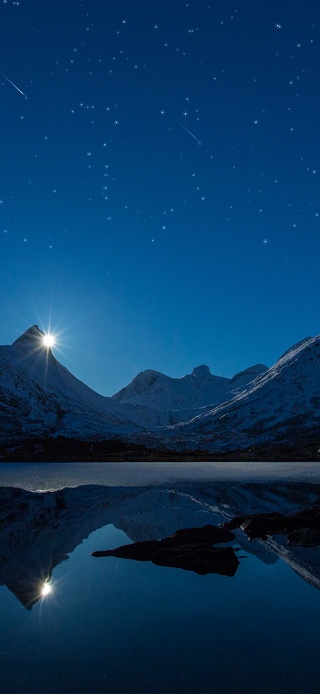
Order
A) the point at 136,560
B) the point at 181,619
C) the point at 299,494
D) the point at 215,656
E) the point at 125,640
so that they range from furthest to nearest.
→ 1. the point at 299,494
2. the point at 136,560
3. the point at 181,619
4. the point at 125,640
5. the point at 215,656

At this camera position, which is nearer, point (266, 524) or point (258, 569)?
point (258, 569)

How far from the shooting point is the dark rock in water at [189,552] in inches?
645

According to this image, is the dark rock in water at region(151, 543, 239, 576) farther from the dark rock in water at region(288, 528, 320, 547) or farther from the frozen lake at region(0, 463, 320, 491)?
the frozen lake at region(0, 463, 320, 491)

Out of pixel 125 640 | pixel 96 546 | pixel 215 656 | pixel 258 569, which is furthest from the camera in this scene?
pixel 96 546

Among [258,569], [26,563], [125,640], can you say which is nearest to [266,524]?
[258,569]

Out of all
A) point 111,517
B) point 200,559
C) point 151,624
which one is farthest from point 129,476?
point 151,624

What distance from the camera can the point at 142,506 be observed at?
30.6 m

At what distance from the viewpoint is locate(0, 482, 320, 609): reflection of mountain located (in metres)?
15.9

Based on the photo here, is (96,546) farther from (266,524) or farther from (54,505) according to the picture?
(54,505)

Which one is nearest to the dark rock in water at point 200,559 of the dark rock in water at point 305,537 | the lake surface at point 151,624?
the lake surface at point 151,624

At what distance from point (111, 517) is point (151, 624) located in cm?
1600

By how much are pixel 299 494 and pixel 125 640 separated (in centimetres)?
Answer: 3196

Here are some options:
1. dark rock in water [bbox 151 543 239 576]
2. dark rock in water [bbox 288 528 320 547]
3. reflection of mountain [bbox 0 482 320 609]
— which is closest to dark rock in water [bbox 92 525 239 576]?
dark rock in water [bbox 151 543 239 576]

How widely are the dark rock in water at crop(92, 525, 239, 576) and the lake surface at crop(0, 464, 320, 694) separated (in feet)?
1.56
